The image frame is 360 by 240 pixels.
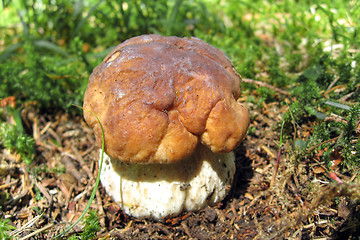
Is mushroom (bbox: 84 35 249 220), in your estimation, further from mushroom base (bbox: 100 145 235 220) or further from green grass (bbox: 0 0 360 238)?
green grass (bbox: 0 0 360 238)

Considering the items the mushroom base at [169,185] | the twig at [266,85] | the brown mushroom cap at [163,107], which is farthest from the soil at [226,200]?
the brown mushroom cap at [163,107]

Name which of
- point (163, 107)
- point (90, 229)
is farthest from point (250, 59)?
point (90, 229)

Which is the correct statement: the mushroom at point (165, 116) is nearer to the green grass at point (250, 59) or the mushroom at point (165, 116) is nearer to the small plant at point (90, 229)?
the small plant at point (90, 229)

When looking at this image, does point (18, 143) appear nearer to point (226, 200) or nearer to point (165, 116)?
point (165, 116)

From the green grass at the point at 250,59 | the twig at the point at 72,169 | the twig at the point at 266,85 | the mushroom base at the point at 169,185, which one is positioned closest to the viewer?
the mushroom base at the point at 169,185

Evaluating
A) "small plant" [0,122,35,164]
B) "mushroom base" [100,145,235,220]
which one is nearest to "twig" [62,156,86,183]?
"small plant" [0,122,35,164]
